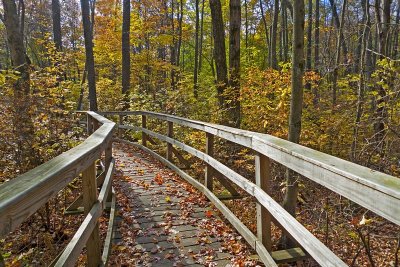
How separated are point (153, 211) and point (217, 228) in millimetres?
1183

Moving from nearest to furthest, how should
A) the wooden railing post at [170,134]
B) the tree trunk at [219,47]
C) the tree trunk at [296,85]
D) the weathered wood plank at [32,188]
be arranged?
the weathered wood plank at [32,188]
the tree trunk at [296,85]
the wooden railing post at [170,134]
the tree trunk at [219,47]

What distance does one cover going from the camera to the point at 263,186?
138 inches

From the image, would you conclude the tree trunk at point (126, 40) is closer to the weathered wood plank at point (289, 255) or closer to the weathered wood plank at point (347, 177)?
the weathered wood plank at point (289, 255)

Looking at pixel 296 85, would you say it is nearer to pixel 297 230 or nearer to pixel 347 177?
pixel 297 230

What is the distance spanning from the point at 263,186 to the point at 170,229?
5.85ft

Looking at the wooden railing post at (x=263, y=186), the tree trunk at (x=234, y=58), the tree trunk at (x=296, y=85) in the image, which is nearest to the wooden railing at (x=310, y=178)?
the wooden railing post at (x=263, y=186)

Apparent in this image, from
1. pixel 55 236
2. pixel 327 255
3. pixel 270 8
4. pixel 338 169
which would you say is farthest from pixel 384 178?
pixel 270 8

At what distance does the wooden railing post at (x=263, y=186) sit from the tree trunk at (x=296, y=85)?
92cm

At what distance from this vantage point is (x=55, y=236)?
16.8ft

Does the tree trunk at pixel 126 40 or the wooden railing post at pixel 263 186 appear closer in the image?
the wooden railing post at pixel 263 186

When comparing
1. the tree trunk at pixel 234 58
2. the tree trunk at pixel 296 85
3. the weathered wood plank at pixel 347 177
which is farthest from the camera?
the tree trunk at pixel 234 58

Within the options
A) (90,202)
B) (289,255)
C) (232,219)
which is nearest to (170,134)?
(232,219)

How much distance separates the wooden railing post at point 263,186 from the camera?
3.48 metres

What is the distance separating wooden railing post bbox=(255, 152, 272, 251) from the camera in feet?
11.4
